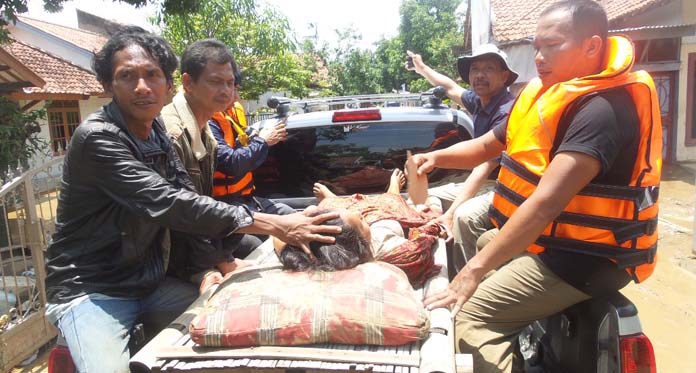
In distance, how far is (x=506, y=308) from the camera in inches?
83.0

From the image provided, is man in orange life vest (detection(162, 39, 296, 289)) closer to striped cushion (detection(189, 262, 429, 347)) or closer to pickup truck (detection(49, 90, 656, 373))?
pickup truck (detection(49, 90, 656, 373))

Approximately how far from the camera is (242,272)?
2.14 meters

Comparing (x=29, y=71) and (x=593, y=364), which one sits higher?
(x=29, y=71)

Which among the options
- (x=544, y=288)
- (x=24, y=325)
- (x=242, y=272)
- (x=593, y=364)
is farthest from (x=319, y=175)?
(x=24, y=325)

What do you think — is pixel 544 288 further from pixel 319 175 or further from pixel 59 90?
pixel 59 90

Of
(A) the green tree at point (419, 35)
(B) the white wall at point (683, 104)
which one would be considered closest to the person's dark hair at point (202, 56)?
(B) the white wall at point (683, 104)

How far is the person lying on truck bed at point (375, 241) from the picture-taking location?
2.10 metres

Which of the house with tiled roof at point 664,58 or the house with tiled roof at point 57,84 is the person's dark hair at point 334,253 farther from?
the house with tiled roof at point 57,84

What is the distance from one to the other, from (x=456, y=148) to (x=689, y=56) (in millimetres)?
11523

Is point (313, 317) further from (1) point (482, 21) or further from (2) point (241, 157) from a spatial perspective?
(1) point (482, 21)

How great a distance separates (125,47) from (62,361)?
131 centimetres

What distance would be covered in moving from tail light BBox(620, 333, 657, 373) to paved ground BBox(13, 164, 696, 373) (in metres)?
2.40

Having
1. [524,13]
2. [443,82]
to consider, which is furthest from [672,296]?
[524,13]

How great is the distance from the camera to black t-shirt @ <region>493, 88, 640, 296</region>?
1.84 meters
